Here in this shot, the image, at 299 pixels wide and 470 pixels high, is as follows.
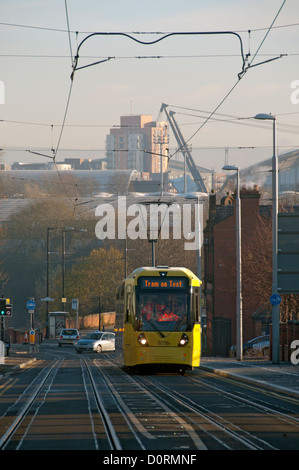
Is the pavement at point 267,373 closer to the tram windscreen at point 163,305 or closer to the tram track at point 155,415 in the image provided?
the tram track at point 155,415

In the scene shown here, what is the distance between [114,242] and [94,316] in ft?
47.0

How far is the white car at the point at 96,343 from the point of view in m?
55.7

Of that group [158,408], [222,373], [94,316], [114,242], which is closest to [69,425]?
[158,408]

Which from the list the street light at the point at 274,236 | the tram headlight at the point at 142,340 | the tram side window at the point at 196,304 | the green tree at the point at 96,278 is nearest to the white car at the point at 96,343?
the street light at the point at 274,236

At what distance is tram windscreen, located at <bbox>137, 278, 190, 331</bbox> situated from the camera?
26.3m

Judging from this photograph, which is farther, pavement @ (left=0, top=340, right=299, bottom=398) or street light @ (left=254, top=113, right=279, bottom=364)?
street light @ (left=254, top=113, right=279, bottom=364)

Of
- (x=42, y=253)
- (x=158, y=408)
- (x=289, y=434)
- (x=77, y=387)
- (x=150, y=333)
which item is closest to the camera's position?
(x=289, y=434)

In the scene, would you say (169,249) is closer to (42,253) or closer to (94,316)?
(94,316)

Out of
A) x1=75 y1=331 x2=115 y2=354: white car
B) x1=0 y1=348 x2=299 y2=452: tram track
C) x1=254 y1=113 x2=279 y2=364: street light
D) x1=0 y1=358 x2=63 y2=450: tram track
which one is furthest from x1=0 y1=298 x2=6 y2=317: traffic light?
x1=75 y1=331 x2=115 y2=354: white car

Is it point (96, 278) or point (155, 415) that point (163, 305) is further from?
point (96, 278)

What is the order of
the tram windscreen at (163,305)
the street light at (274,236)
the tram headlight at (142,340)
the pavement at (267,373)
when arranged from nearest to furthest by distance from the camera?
1. the pavement at (267,373)
2. the tram headlight at (142,340)
3. the tram windscreen at (163,305)
4. the street light at (274,236)

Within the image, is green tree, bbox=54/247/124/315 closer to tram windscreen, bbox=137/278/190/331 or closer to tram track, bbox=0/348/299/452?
tram windscreen, bbox=137/278/190/331

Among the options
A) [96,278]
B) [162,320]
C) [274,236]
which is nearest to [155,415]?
[162,320]

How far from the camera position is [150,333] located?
26.2 meters
